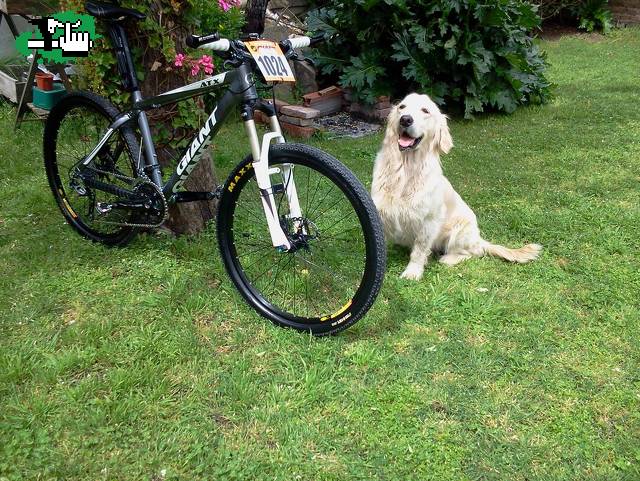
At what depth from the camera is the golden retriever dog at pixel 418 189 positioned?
3.31 metres

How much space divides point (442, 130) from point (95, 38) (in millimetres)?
2278

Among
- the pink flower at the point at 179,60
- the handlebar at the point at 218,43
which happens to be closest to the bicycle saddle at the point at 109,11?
the pink flower at the point at 179,60

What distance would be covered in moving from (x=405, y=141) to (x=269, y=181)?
3.77ft

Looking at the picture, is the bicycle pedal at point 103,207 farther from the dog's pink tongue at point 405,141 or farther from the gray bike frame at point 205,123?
the dog's pink tongue at point 405,141

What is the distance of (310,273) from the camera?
317cm

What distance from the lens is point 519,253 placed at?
3561 millimetres

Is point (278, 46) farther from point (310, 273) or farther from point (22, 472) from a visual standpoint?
point (22, 472)

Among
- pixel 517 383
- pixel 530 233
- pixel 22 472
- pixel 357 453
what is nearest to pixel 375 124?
pixel 530 233

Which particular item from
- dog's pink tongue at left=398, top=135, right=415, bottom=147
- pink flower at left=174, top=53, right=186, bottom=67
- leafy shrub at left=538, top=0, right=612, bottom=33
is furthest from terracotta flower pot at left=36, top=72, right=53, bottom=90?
leafy shrub at left=538, top=0, right=612, bottom=33

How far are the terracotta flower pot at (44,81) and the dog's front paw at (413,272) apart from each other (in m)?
4.72

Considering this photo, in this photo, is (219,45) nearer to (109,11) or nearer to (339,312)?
(109,11)

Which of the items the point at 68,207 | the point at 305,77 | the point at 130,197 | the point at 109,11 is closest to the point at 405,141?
the point at 130,197

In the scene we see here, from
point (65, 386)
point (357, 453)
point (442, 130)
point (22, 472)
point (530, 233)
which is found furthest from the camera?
point (530, 233)

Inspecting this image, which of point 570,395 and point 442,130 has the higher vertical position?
point 442,130
